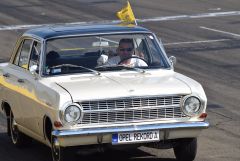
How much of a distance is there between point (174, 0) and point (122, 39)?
1012 inches

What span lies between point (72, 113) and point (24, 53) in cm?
259

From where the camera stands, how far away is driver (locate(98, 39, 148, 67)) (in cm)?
1147

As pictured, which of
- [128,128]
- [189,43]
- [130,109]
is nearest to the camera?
[128,128]

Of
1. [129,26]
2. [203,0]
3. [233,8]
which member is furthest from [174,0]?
[129,26]

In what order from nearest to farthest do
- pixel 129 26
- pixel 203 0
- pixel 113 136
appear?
pixel 113 136
pixel 129 26
pixel 203 0

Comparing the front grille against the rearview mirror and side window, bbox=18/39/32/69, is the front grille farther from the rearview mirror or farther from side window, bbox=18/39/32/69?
side window, bbox=18/39/32/69

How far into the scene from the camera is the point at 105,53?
1149 cm

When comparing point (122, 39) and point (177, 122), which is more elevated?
point (122, 39)

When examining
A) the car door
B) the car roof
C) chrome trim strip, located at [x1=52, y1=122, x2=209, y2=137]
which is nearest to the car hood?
chrome trim strip, located at [x1=52, y1=122, x2=209, y2=137]

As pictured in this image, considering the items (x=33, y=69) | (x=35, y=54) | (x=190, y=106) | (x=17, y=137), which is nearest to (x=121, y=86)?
(x=190, y=106)

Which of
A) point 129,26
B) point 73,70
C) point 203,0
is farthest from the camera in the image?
point 203,0

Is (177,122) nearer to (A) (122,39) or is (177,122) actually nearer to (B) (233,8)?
(A) (122,39)

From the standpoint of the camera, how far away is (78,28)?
1172cm

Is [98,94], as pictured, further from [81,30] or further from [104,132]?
[81,30]
